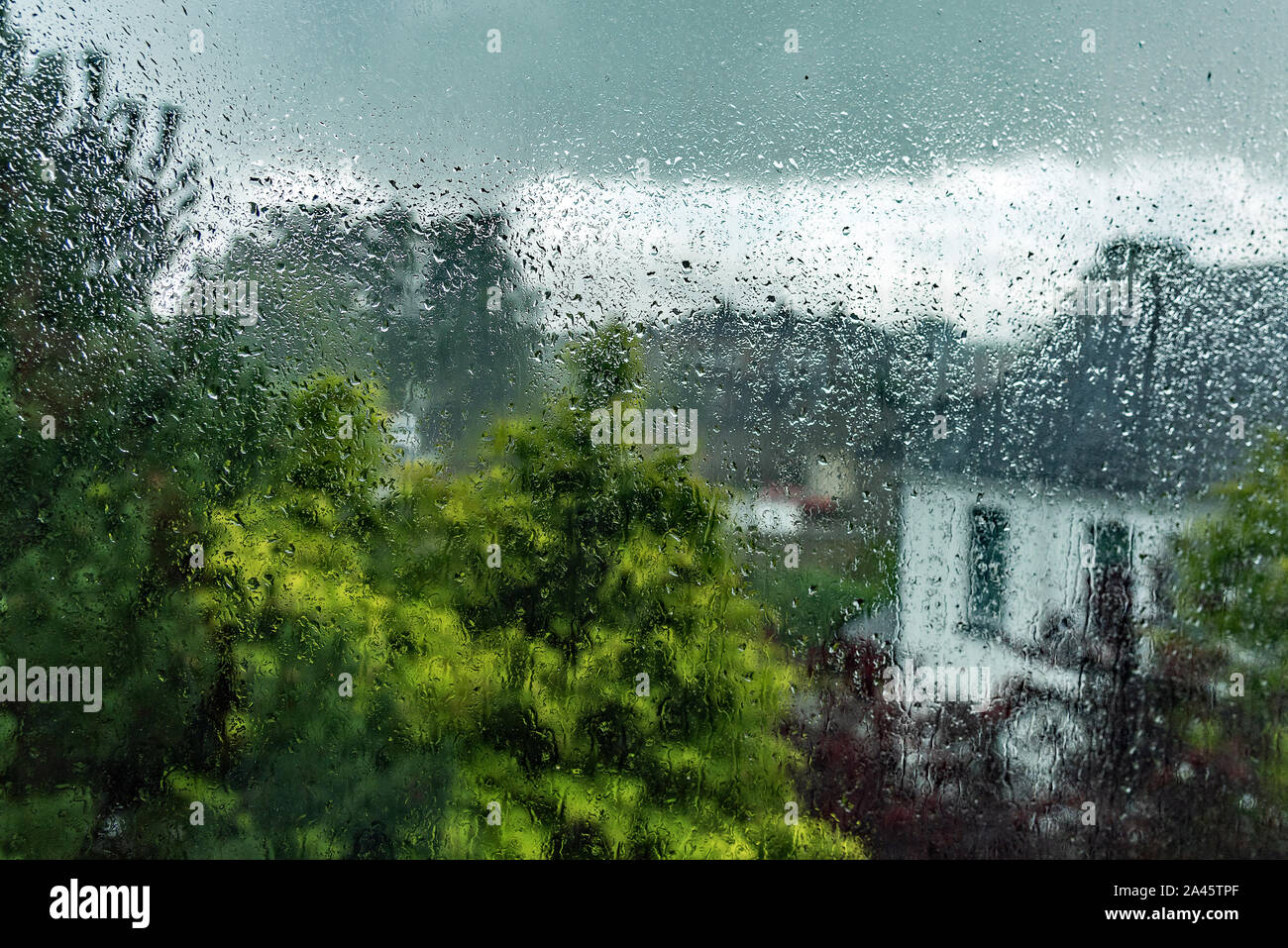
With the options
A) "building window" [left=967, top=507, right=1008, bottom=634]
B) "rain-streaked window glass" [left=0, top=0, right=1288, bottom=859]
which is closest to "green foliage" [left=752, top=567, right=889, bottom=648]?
"rain-streaked window glass" [left=0, top=0, right=1288, bottom=859]

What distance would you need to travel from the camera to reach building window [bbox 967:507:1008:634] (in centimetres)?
151

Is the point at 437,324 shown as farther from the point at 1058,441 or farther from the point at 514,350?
the point at 1058,441

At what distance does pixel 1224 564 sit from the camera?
59.2 inches

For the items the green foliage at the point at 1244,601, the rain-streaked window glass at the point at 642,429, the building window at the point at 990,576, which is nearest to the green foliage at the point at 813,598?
the rain-streaked window glass at the point at 642,429

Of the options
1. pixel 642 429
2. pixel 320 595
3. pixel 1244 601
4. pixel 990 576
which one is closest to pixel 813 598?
pixel 990 576

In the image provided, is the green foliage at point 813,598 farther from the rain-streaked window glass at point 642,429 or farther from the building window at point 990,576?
the building window at point 990,576

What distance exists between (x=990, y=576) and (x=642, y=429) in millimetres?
738

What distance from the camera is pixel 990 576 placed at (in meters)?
1.52

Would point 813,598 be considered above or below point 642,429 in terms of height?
below

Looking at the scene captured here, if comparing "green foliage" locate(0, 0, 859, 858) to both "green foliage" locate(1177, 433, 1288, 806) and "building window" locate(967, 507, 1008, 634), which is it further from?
"green foliage" locate(1177, 433, 1288, 806)

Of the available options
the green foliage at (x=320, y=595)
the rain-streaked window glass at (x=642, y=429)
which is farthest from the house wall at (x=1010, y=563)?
the green foliage at (x=320, y=595)

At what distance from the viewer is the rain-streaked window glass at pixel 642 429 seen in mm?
1507

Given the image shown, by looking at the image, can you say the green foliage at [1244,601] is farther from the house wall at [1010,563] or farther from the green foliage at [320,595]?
the green foliage at [320,595]

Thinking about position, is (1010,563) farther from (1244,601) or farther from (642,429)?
(642,429)
